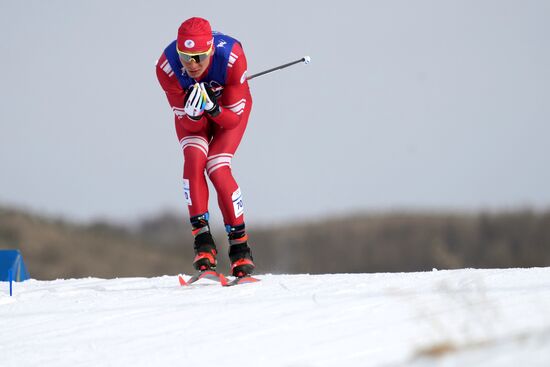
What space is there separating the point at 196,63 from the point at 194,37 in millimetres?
A: 208

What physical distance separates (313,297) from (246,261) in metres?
1.63

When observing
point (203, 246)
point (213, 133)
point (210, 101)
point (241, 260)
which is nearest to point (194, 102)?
point (210, 101)

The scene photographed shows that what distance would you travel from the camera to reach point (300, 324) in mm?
4203

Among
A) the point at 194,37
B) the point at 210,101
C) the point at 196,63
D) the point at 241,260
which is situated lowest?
the point at 241,260

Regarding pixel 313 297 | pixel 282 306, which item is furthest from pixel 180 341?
pixel 313 297

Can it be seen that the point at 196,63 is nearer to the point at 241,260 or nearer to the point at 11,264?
the point at 241,260

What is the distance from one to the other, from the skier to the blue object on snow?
2.12 metres

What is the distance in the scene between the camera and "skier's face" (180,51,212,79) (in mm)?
6289

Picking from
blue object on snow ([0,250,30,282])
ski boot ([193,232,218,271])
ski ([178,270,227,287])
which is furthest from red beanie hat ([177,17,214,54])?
blue object on snow ([0,250,30,282])

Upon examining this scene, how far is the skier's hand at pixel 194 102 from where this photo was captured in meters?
6.25

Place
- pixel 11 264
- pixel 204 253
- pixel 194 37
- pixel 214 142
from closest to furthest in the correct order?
pixel 194 37
pixel 204 253
pixel 214 142
pixel 11 264

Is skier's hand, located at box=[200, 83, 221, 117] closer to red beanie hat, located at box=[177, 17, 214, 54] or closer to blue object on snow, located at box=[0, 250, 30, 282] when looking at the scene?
red beanie hat, located at box=[177, 17, 214, 54]

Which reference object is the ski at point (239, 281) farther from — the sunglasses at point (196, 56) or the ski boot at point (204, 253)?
the sunglasses at point (196, 56)

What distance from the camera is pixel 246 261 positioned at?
262 inches
